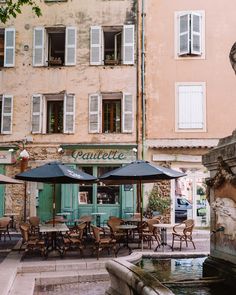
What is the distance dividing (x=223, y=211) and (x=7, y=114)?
48.0 ft

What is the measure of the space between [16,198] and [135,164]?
8.59 m

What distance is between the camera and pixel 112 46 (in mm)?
19812

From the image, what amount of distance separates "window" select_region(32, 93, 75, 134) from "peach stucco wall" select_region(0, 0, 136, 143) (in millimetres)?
232

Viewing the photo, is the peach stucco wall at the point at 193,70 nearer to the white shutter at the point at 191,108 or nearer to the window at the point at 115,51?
the white shutter at the point at 191,108

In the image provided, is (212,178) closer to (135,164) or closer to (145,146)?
(135,164)

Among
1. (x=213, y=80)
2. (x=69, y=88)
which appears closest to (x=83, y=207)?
(x=69, y=88)

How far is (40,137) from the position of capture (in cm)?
1869

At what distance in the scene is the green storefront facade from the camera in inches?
720

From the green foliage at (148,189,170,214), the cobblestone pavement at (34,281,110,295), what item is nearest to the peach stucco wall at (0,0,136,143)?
the green foliage at (148,189,170,214)

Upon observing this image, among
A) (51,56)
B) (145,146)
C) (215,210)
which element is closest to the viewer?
(215,210)

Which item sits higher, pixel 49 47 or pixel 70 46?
pixel 49 47

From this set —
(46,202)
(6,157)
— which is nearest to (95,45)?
(6,157)

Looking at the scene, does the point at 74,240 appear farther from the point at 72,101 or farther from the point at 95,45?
the point at 95,45

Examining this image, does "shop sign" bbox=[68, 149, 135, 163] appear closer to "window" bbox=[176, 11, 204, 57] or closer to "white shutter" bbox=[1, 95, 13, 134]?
"white shutter" bbox=[1, 95, 13, 134]
